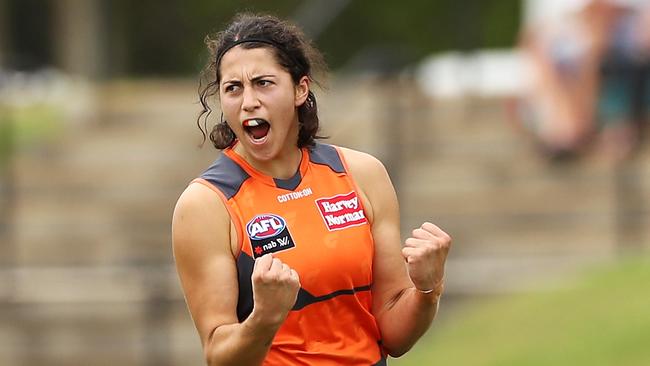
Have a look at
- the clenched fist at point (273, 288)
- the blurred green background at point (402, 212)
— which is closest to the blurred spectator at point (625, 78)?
the blurred green background at point (402, 212)

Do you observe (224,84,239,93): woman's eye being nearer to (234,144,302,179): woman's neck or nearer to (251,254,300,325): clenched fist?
(234,144,302,179): woman's neck

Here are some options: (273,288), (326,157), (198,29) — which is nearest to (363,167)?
(326,157)

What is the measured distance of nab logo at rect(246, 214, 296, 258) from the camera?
424cm

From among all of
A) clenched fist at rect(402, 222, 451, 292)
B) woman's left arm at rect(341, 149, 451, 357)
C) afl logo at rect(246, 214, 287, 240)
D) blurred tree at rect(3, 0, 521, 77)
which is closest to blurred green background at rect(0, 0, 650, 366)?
woman's left arm at rect(341, 149, 451, 357)

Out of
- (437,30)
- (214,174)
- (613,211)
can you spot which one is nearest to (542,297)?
(613,211)

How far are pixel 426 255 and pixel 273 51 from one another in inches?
26.5

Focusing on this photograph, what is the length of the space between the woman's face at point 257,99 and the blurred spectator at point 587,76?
33.6 feet

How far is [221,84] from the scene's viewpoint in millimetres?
4332

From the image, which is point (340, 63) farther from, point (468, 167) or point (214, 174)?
point (214, 174)

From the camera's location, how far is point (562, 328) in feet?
34.1

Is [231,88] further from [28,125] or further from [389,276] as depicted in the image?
[28,125]

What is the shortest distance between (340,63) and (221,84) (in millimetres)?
22973

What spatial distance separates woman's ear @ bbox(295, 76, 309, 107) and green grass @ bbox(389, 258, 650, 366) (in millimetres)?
5272

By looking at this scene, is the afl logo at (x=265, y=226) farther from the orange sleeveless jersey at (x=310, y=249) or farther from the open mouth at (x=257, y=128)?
the open mouth at (x=257, y=128)
